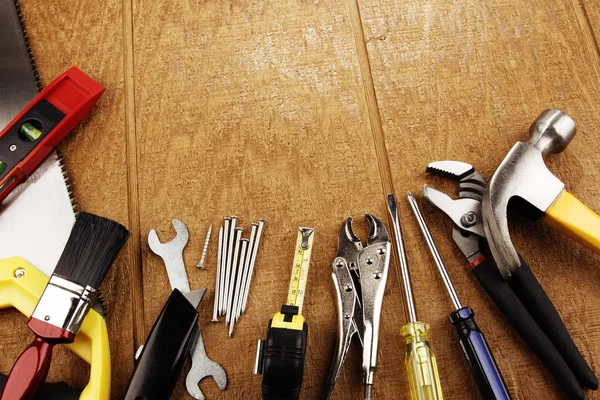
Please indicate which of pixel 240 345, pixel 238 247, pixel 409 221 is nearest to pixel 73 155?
pixel 238 247

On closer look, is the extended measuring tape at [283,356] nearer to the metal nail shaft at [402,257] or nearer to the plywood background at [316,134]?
the plywood background at [316,134]

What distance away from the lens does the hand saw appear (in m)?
0.94

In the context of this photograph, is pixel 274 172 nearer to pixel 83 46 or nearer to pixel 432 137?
pixel 432 137

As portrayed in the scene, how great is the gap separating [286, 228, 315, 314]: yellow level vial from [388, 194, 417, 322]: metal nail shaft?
161mm

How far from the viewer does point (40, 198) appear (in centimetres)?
110

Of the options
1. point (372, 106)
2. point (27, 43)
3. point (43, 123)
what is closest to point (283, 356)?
point (372, 106)

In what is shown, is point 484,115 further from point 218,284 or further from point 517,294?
point 218,284

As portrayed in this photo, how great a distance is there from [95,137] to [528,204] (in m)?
0.88

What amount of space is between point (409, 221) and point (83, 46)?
0.82 meters

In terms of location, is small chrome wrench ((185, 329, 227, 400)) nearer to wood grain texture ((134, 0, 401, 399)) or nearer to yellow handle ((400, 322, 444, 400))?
wood grain texture ((134, 0, 401, 399))

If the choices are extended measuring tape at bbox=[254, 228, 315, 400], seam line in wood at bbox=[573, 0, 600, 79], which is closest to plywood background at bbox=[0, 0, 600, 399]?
seam line in wood at bbox=[573, 0, 600, 79]

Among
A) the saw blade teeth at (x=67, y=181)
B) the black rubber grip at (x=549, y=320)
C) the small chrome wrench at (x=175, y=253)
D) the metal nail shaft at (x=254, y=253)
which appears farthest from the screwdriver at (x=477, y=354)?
the saw blade teeth at (x=67, y=181)

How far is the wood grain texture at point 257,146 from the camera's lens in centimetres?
101

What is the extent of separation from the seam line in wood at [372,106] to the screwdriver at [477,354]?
13 centimetres
